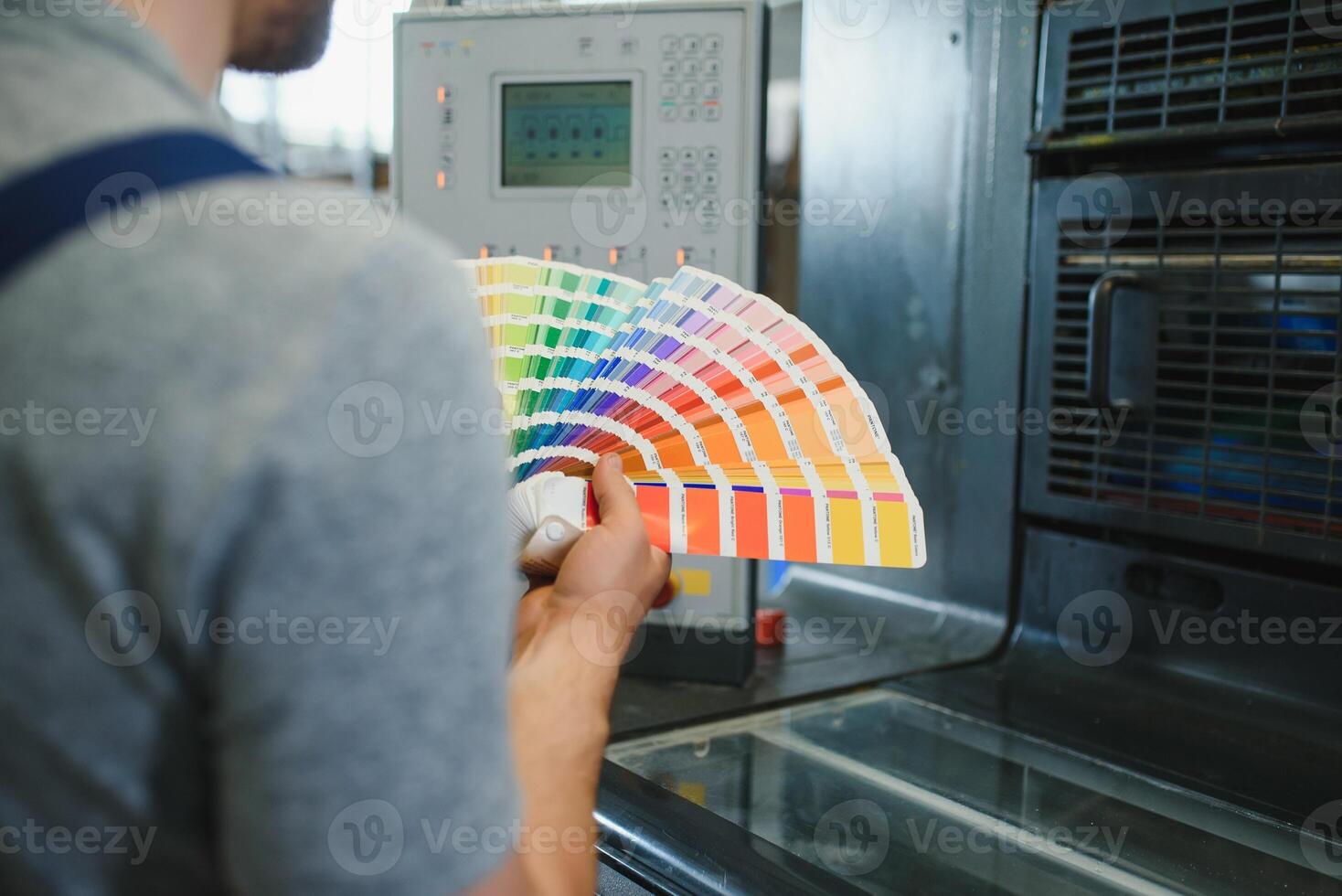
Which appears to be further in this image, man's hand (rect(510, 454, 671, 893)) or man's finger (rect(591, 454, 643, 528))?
man's finger (rect(591, 454, 643, 528))

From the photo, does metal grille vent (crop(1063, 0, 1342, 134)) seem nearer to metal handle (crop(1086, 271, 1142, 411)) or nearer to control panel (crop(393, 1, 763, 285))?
metal handle (crop(1086, 271, 1142, 411))

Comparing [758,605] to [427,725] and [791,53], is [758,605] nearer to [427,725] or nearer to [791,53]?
[791,53]

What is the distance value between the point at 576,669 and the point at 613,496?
0.11 meters

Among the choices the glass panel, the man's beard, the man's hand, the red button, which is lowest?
the glass panel

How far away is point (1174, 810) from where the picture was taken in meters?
0.81

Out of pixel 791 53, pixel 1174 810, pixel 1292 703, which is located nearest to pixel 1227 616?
pixel 1292 703

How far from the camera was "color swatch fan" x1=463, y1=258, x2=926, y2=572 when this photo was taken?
0.66m

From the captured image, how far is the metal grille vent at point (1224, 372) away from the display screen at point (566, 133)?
44cm

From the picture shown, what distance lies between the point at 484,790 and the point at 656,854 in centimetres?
41

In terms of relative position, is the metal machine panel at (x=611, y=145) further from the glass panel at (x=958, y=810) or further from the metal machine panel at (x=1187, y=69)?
the metal machine panel at (x=1187, y=69)

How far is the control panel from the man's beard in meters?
0.62

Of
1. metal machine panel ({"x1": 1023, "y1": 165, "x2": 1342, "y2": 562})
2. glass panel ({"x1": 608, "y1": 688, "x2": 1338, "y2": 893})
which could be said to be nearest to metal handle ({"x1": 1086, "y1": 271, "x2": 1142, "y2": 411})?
metal machine panel ({"x1": 1023, "y1": 165, "x2": 1342, "y2": 562})

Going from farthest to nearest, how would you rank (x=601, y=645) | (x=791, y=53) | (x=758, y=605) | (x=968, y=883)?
(x=791, y=53) < (x=758, y=605) < (x=968, y=883) < (x=601, y=645)

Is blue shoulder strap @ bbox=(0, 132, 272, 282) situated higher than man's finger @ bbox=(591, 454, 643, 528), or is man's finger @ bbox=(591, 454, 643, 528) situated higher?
blue shoulder strap @ bbox=(0, 132, 272, 282)
